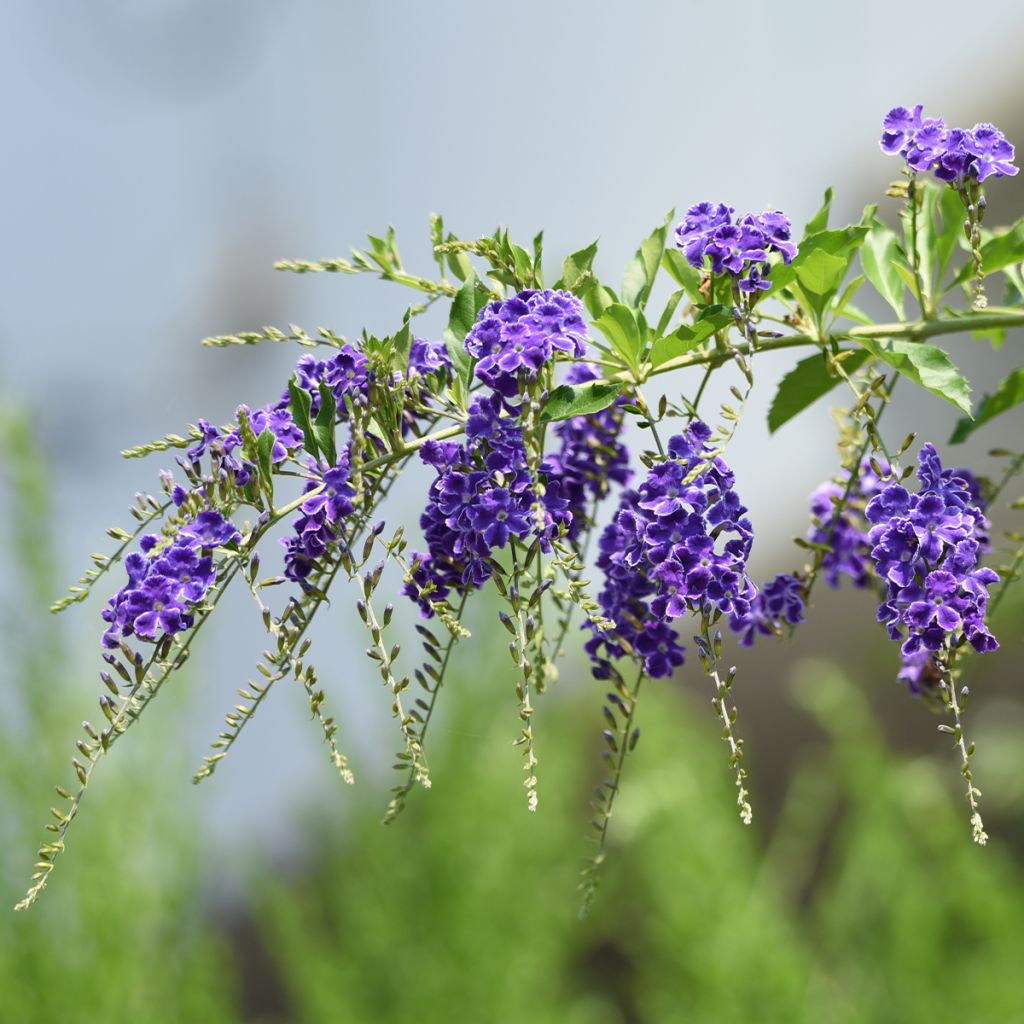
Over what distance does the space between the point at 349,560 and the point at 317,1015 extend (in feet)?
14.1

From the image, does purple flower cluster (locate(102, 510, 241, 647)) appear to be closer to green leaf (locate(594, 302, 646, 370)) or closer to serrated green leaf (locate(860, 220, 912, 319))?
green leaf (locate(594, 302, 646, 370))

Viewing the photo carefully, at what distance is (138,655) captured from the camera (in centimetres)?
79

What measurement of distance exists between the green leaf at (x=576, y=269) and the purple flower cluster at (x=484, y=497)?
9 cm

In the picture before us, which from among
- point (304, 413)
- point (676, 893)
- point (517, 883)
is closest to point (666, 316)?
point (304, 413)

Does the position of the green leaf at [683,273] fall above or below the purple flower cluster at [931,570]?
above

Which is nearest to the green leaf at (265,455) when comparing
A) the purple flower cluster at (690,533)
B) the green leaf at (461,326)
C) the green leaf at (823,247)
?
the green leaf at (461,326)

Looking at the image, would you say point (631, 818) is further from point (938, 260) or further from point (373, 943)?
point (938, 260)

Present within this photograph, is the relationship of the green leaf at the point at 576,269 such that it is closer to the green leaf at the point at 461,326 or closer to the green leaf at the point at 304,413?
the green leaf at the point at 461,326

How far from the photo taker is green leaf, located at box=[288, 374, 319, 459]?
0.83m

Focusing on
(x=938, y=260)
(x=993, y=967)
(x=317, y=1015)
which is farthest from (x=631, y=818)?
(x=938, y=260)

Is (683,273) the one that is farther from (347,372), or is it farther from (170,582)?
(170,582)

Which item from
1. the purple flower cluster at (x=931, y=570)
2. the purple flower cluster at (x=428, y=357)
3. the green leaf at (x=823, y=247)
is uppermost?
the green leaf at (x=823, y=247)

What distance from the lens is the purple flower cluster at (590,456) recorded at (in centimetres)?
99

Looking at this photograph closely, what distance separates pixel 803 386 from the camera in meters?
0.95
